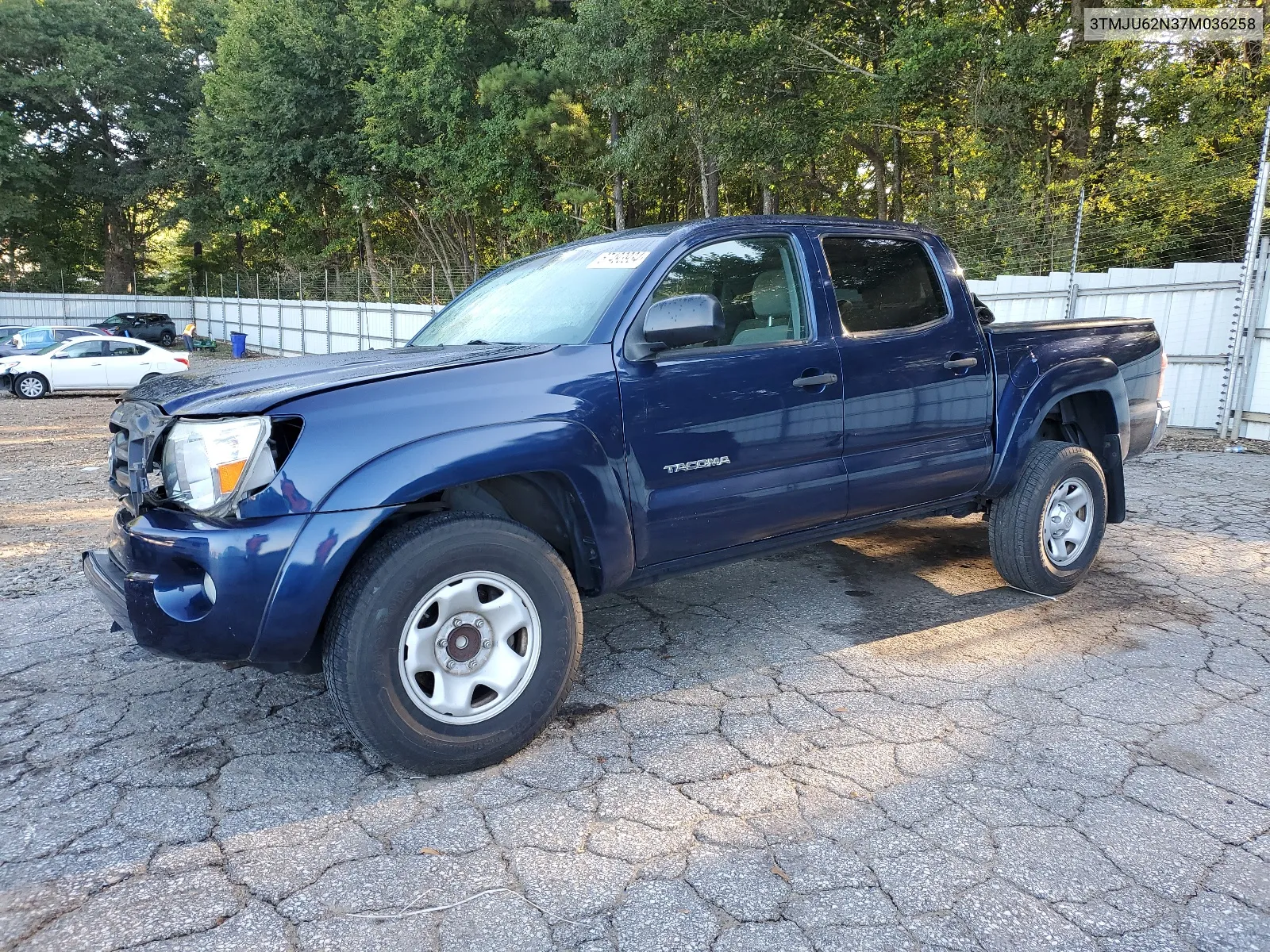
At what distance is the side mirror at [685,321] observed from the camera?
311 cm

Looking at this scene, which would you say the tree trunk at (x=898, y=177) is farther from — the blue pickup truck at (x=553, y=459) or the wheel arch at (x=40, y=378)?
the wheel arch at (x=40, y=378)

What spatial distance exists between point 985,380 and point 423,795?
3.17 metres

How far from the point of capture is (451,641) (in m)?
2.86

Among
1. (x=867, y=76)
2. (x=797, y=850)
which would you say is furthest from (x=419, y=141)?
(x=797, y=850)

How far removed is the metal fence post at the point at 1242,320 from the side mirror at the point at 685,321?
863cm

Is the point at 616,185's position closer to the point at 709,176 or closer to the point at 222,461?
the point at 709,176

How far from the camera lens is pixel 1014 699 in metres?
3.43

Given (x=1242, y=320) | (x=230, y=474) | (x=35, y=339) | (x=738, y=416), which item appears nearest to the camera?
(x=230, y=474)

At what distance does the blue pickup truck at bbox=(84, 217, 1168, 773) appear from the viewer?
8.71 ft

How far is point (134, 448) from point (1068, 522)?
4.37 m

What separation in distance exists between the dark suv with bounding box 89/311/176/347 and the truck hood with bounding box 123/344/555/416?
32730mm

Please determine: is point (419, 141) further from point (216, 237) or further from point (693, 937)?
point (693, 937)

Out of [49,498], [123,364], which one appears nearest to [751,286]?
[49,498]

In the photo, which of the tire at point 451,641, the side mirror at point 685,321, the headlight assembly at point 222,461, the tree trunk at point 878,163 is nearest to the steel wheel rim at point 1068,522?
the side mirror at point 685,321
